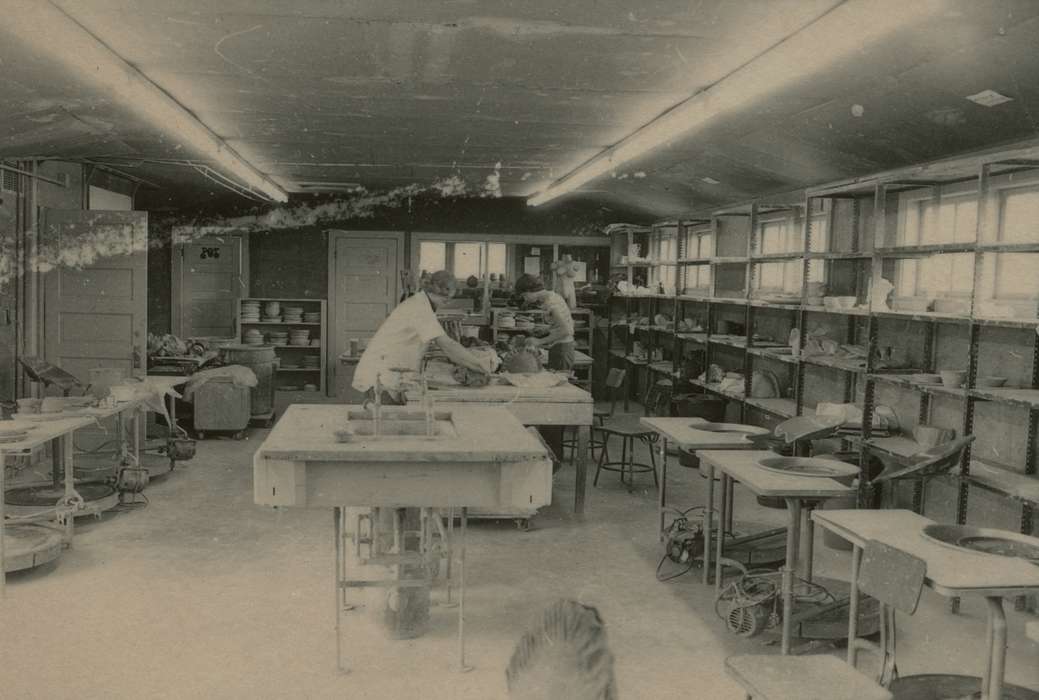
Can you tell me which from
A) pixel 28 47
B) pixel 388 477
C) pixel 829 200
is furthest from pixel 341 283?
pixel 388 477

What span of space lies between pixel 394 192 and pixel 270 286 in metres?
2.48

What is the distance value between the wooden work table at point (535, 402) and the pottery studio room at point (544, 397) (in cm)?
2

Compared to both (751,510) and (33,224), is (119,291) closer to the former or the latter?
(33,224)

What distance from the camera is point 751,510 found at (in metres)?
7.66

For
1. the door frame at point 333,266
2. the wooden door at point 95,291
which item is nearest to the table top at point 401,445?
the wooden door at point 95,291

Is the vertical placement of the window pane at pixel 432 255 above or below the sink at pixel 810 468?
above

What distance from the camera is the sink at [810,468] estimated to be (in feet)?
15.3

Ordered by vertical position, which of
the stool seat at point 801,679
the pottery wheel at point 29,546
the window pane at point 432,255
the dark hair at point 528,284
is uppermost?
the window pane at point 432,255

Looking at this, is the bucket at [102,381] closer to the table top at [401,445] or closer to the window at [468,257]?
the table top at [401,445]

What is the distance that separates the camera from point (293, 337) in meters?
14.2

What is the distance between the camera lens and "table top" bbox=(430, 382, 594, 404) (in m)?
6.61

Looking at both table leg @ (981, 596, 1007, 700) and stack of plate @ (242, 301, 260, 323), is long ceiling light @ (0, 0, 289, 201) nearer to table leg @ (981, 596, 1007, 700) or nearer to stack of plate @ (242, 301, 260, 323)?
table leg @ (981, 596, 1007, 700)

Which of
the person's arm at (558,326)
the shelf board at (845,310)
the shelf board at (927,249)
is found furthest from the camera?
the person's arm at (558,326)

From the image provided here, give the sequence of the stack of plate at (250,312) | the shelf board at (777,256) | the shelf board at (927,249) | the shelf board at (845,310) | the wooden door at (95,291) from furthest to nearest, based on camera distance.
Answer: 1. the stack of plate at (250,312)
2. the wooden door at (95,291)
3. the shelf board at (777,256)
4. the shelf board at (845,310)
5. the shelf board at (927,249)
